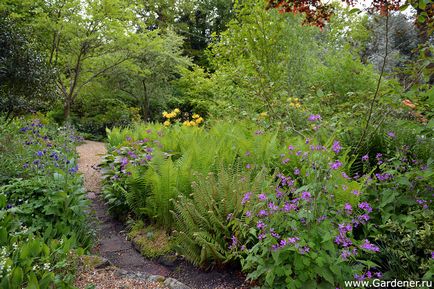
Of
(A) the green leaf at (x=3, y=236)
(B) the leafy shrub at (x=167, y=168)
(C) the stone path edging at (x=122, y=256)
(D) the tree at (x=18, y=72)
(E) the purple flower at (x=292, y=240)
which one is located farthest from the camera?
(D) the tree at (x=18, y=72)

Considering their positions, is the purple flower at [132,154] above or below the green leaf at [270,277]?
above

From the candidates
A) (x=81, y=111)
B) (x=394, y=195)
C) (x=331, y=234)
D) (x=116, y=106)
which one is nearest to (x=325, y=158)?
(x=331, y=234)

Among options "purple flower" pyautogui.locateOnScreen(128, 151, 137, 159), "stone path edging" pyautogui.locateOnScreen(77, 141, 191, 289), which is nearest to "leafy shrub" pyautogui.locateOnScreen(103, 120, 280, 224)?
"purple flower" pyautogui.locateOnScreen(128, 151, 137, 159)

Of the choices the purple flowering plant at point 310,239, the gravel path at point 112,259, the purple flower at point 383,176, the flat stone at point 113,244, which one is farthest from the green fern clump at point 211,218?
the purple flower at point 383,176

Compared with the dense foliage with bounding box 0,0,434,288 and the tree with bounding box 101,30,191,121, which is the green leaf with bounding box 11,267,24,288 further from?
the tree with bounding box 101,30,191,121

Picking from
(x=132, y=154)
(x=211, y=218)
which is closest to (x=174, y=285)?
(x=211, y=218)

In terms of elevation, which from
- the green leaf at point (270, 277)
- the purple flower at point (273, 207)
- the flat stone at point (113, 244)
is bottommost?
the flat stone at point (113, 244)

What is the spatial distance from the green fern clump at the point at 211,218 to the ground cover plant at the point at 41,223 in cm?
79

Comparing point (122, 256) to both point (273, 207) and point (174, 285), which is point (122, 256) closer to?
point (174, 285)

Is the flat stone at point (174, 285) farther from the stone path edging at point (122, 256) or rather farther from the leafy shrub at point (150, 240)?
the leafy shrub at point (150, 240)

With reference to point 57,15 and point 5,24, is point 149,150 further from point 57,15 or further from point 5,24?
point 57,15

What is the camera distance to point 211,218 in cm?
274

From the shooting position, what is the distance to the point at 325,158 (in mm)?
2207

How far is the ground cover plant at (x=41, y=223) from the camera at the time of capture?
2.08m
